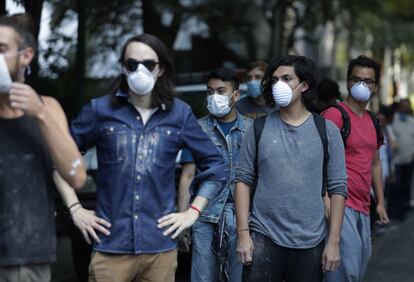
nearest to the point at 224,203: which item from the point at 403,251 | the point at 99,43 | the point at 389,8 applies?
the point at 403,251

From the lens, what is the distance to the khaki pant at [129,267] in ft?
13.5

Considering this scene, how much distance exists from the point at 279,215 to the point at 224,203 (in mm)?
1207

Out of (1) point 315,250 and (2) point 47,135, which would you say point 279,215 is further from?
(2) point 47,135

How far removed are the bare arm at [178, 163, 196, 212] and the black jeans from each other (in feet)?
1.93

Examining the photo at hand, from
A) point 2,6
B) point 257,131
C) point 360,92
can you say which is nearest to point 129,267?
point 257,131

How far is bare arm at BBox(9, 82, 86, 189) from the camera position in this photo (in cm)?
357

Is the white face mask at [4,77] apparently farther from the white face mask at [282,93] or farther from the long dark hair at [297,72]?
the long dark hair at [297,72]

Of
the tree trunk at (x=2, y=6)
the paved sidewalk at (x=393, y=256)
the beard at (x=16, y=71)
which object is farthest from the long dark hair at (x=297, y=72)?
the tree trunk at (x=2, y=6)

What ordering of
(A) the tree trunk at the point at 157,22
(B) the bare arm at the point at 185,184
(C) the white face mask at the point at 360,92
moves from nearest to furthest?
(B) the bare arm at the point at 185,184
(C) the white face mask at the point at 360,92
(A) the tree trunk at the point at 157,22

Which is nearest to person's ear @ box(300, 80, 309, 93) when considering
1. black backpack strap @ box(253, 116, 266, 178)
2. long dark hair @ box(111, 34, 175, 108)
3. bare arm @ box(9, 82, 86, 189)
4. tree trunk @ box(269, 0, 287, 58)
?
black backpack strap @ box(253, 116, 266, 178)

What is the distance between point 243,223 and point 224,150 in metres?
1.22

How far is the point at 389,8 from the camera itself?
976 inches

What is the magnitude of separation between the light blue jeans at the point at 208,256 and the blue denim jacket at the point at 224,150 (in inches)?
2.4

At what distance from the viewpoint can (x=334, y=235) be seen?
5148 millimetres
